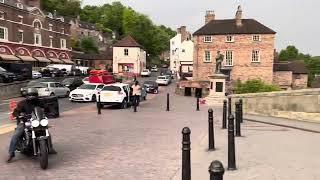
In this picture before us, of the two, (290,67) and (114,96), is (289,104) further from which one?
(290,67)

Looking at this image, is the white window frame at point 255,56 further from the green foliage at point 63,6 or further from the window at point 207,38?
the green foliage at point 63,6

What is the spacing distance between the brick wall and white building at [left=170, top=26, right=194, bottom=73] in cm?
3087

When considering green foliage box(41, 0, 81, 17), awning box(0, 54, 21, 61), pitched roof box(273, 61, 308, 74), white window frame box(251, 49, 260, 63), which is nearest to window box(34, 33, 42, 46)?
awning box(0, 54, 21, 61)

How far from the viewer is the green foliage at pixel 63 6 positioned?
382 feet

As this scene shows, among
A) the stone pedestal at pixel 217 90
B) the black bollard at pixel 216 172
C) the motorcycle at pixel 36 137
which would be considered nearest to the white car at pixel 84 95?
the stone pedestal at pixel 217 90

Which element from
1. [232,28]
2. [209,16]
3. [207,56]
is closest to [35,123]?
[207,56]

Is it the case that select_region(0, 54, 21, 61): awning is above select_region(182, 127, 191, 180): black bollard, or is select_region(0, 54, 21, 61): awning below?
above

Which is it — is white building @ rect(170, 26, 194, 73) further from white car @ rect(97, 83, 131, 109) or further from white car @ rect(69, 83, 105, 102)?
white car @ rect(97, 83, 131, 109)

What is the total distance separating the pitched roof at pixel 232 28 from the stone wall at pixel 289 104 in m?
47.7

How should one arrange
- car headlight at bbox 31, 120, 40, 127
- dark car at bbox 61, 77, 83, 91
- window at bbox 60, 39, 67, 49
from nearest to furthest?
car headlight at bbox 31, 120, 40, 127 → dark car at bbox 61, 77, 83, 91 → window at bbox 60, 39, 67, 49

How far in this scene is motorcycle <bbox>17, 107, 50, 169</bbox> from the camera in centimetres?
942

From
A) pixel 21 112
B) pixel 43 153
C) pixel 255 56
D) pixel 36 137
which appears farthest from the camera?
pixel 255 56

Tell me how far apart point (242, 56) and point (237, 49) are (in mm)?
1233

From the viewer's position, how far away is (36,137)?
9758mm
